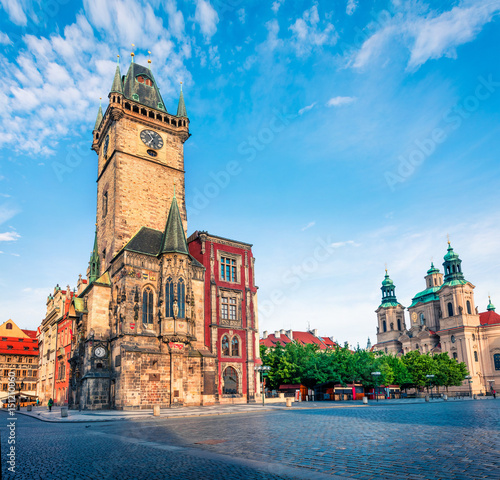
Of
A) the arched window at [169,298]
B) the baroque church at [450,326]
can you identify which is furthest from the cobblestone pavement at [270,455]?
the baroque church at [450,326]

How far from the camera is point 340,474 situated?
25.9ft

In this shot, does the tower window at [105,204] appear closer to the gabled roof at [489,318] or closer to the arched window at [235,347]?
the arched window at [235,347]

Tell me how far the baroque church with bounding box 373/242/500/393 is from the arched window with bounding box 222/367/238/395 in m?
59.5

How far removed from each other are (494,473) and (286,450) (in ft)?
15.5

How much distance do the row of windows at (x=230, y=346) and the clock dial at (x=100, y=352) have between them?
1092 centimetres

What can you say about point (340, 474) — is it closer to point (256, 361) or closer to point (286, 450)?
point (286, 450)

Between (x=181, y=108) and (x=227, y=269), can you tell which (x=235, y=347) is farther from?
(x=181, y=108)

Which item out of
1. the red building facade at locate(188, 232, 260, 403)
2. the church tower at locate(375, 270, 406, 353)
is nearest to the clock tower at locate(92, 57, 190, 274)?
the red building facade at locate(188, 232, 260, 403)

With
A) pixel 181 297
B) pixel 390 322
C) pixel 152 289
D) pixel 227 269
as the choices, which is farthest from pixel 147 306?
pixel 390 322

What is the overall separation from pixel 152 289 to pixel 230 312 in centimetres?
895

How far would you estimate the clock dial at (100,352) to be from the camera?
3680cm

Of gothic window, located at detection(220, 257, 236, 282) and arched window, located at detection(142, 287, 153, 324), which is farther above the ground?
gothic window, located at detection(220, 257, 236, 282)

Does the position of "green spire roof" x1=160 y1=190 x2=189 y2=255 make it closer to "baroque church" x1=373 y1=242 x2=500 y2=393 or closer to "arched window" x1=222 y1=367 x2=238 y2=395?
"arched window" x1=222 y1=367 x2=238 y2=395

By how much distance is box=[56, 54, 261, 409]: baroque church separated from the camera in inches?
1401
